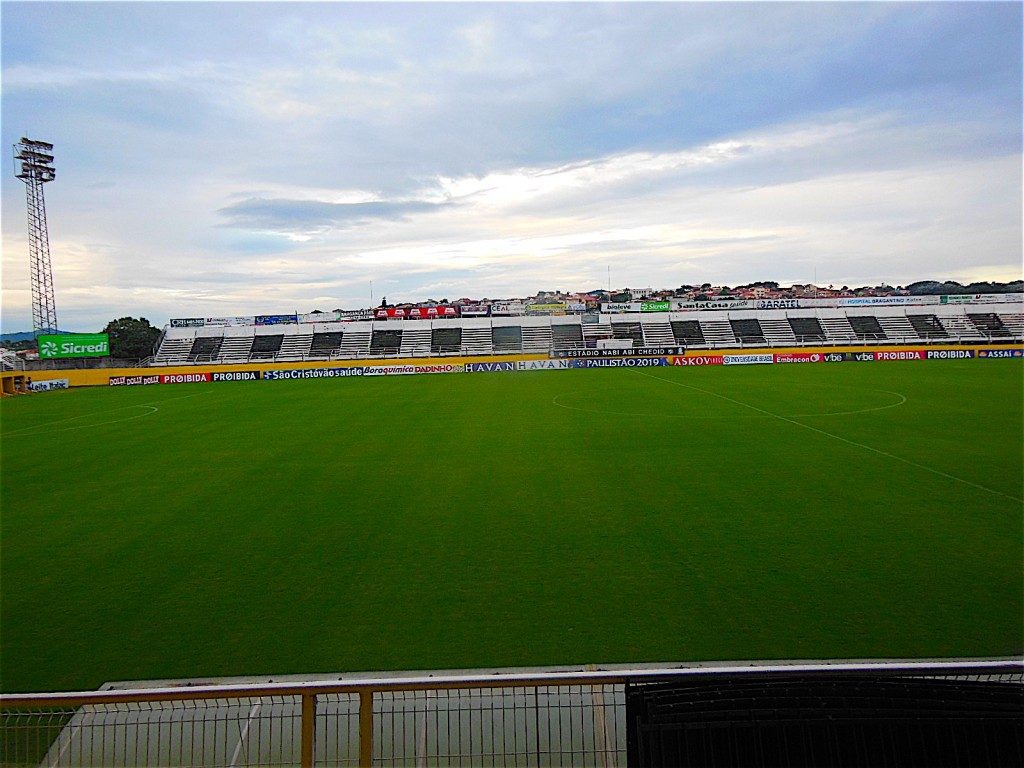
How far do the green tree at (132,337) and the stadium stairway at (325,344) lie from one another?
17640 millimetres

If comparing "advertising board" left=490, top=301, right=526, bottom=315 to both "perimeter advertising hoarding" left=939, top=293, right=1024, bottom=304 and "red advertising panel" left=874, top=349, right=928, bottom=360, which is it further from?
"perimeter advertising hoarding" left=939, top=293, right=1024, bottom=304

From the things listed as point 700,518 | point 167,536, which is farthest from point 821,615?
point 167,536

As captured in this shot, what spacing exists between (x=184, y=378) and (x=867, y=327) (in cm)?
6085

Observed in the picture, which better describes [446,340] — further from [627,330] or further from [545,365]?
[545,365]

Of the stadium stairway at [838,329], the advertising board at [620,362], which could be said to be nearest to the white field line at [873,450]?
the advertising board at [620,362]

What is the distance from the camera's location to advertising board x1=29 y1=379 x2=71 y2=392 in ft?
135

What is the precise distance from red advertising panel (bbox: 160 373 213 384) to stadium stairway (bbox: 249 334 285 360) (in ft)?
54.9

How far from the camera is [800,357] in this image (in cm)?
4862

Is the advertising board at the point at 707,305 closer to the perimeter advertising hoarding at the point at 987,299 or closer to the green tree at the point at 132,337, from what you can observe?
the perimeter advertising hoarding at the point at 987,299

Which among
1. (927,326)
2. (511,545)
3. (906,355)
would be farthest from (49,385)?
(927,326)

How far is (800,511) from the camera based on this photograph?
35.6 ft

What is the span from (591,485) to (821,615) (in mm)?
6251

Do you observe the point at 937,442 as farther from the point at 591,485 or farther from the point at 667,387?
the point at 667,387

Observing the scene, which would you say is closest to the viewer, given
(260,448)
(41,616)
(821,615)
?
(821,615)
